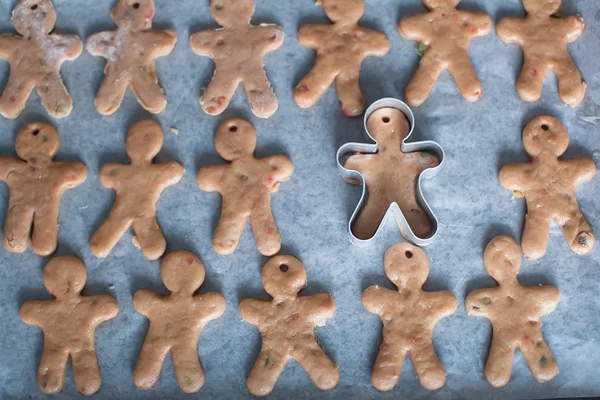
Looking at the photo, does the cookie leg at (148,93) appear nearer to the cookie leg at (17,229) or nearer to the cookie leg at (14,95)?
the cookie leg at (14,95)

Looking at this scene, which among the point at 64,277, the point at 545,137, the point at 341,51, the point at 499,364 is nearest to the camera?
the point at 499,364

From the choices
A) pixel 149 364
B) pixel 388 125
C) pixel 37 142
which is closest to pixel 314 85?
pixel 388 125

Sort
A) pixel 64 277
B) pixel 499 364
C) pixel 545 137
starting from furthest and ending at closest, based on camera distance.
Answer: pixel 545 137 → pixel 64 277 → pixel 499 364

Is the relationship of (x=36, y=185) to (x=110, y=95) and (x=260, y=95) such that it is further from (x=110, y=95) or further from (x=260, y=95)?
(x=260, y=95)

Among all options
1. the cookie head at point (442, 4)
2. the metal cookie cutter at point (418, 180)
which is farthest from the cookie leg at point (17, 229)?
the cookie head at point (442, 4)

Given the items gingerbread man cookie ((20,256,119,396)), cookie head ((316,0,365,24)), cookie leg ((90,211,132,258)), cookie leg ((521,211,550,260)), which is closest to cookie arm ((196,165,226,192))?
cookie leg ((90,211,132,258))

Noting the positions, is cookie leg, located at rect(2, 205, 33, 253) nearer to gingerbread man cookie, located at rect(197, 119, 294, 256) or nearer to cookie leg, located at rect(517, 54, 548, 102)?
gingerbread man cookie, located at rect(197, 119, 294, 256)
